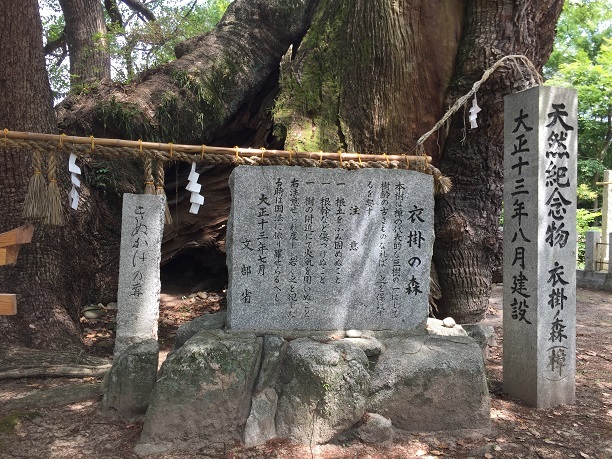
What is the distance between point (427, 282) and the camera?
12.5ft

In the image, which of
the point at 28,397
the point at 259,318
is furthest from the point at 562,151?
the point at 28,397

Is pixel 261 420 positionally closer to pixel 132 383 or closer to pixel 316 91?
pixel 132 383

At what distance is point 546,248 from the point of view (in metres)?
3.71

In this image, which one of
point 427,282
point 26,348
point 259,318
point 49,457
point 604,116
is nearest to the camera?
point 49,457

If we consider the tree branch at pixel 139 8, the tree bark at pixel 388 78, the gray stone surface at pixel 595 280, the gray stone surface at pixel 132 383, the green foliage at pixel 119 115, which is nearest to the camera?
the gray stone surface at pixel 132 383

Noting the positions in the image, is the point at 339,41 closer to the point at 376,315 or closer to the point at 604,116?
the point at 376,315

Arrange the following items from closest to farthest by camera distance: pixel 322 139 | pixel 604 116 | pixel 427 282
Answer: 1. pixel 427 282
2. pixel 322 139
3. pixel 604 116

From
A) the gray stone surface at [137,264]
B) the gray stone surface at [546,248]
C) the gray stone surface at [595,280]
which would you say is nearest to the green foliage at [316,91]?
the gray stone surface at [137,264]

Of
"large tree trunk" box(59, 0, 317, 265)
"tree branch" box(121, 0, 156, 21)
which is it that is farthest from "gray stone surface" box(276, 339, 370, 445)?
"tree branch" box(121, 0, 156, 21)

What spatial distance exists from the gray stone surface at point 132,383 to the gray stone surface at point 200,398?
0.33 m

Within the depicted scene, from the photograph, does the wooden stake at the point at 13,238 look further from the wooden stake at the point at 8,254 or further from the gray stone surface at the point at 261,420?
the gray stone surface at the point at 261,420

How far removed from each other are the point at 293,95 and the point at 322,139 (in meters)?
0.85

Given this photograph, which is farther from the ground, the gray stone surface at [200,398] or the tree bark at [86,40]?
the tree bark at [86,40]

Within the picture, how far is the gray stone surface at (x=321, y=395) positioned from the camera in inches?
123
